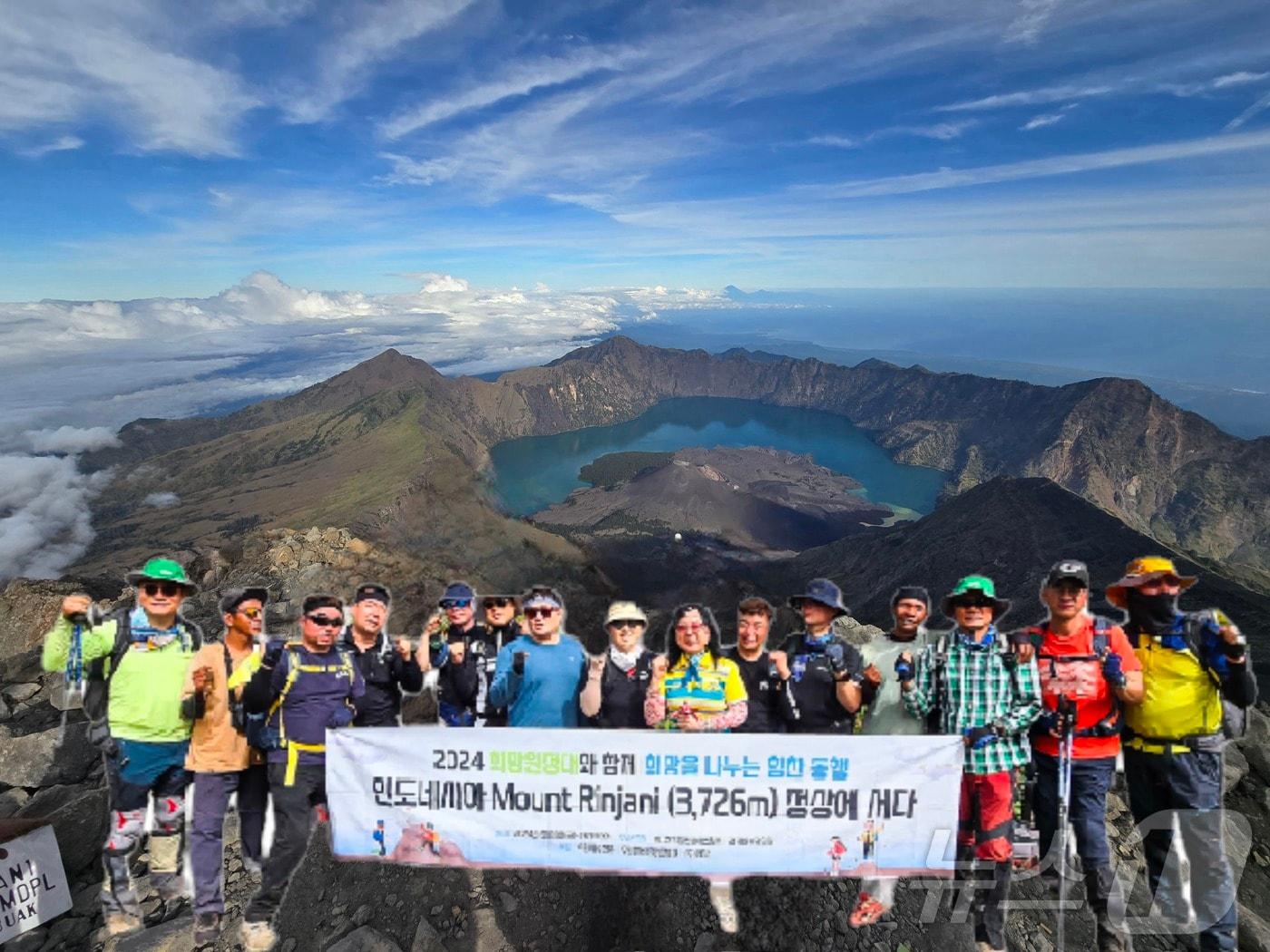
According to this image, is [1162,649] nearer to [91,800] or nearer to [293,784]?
[293,784]

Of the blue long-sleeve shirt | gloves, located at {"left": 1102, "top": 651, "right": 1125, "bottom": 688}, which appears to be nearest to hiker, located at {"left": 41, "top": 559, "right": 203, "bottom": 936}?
the blue long-sleeve shirt

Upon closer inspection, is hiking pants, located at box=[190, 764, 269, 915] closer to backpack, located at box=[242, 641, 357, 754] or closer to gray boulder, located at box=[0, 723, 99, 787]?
backpack, located at box=[242, 641, 357, 754]

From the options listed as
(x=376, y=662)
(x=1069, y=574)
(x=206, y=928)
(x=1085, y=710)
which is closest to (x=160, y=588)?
(x=376, y=662)

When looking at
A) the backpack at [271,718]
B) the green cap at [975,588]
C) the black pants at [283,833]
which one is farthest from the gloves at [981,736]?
the backpack at [271,718]

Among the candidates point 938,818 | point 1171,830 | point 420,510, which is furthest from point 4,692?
point 420,510

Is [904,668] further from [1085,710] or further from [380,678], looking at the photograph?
[380,678]

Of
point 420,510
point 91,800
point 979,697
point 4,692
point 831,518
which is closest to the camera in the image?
point 979,697
